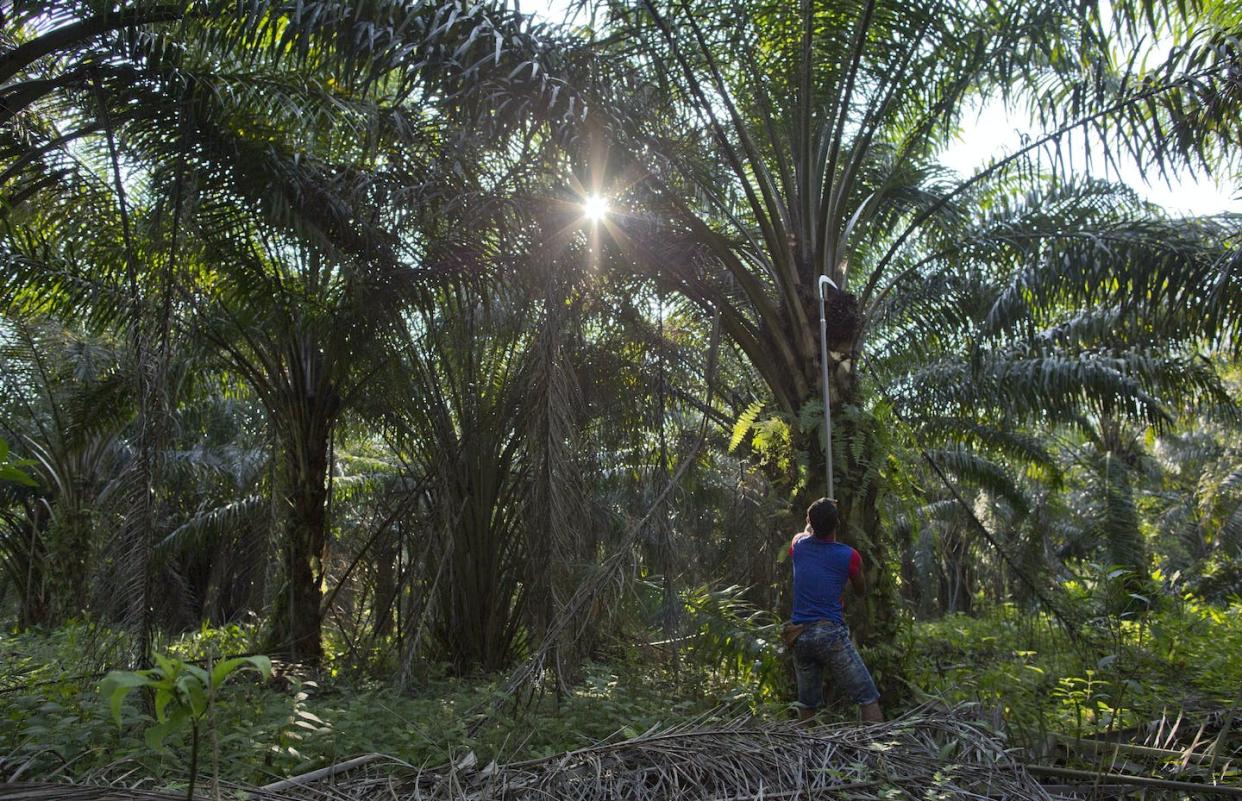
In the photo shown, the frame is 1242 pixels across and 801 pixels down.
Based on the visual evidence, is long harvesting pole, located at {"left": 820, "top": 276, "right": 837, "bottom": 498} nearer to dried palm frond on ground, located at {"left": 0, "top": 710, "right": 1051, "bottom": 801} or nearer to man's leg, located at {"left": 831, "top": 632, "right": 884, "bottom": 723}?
man's leg, located at {"left": 831, "top": 632, "right": 884, "bottom": 723}

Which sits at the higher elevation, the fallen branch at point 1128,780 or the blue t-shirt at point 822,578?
the blue t-shirt at point 822,578

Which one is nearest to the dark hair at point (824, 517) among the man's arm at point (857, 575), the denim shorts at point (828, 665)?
the man's arm at point (857, 575)

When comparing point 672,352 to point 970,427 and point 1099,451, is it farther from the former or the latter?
point 1099,451

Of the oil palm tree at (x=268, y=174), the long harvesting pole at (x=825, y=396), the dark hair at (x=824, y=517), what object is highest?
the oil palm tree at (x=268, y=174)

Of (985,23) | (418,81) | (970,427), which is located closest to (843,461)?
(985,23)

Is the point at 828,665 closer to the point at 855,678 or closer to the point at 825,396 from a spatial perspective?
the point at 855,678

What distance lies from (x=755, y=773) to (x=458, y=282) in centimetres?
489

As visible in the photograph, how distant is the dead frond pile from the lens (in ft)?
12.0

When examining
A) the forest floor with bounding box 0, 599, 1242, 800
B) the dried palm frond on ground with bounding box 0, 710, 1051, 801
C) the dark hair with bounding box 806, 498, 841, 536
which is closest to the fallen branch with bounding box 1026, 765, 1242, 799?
the forest floor with bounding box 0, 599, 1242, 800

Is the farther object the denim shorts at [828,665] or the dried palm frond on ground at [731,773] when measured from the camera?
the denim shorts at [828,665]

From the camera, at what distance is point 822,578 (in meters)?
5.44

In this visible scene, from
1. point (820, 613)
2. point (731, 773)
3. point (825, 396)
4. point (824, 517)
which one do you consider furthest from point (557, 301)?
point (731, 773)

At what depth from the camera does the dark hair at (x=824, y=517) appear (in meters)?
5.43

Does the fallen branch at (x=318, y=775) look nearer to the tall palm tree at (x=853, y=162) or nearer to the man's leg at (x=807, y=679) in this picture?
the man's leg at (x=807, y=679)
